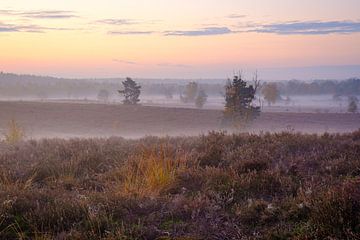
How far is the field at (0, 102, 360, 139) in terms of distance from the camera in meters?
60.8

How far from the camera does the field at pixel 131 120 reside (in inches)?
2396

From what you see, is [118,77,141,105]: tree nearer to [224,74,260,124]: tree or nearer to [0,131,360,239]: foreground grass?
[224,74,260,124]: tree

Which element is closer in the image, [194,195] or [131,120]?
[194,195]

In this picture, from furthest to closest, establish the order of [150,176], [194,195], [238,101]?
[238,101]
[150,176]
[194,195]

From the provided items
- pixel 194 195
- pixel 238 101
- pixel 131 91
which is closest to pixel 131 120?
pixel 131 91

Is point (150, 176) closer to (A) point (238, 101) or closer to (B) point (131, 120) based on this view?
(A) point (238, 101)

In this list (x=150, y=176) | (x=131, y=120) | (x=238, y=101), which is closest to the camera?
(x=150, y=176)

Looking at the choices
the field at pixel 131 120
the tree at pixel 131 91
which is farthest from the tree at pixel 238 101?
the tree at pixel 131 91

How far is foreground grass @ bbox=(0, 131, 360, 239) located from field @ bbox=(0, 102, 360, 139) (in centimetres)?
4887

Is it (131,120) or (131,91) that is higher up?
(131,91)

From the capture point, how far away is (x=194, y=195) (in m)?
7.26

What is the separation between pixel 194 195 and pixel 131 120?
59.0 metres

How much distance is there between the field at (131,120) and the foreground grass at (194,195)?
48.9 m

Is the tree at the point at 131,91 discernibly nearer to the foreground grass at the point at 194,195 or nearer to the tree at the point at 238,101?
the tree at the point at 238,101
